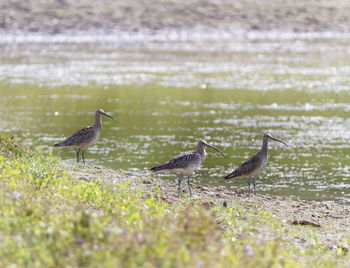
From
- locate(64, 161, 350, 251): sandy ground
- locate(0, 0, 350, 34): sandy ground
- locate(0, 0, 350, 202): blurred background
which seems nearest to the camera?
locate(64, 161, 350, 251): sandy ground

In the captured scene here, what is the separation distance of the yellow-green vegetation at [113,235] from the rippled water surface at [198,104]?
6.96 meters

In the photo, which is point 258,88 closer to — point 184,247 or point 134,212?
point 134,212

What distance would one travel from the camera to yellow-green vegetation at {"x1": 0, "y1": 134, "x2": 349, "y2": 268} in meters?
8.35

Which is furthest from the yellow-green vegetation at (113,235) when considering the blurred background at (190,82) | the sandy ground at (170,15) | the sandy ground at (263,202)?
the sandy ground at (170,15)

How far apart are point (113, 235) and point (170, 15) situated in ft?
246

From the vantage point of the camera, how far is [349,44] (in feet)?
239

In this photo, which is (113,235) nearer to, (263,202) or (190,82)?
(263,202)

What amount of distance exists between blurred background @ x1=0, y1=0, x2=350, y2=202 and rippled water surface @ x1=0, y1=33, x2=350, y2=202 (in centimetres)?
7

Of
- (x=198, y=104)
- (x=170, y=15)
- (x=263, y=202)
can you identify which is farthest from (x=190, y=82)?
(x=170, y=15)

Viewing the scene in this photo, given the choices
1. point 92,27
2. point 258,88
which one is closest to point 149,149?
point 258,88

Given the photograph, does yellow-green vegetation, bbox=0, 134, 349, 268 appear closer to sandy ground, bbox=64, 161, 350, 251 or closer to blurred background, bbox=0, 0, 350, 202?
sandy ground, bbox=64, 161, 350, 251

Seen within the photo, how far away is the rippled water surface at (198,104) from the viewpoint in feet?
74.2

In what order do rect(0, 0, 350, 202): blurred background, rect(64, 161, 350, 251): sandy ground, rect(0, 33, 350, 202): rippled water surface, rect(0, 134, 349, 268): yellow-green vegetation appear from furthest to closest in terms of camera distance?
rect(0, 0, 350, 202): blurred background, rect(0, 33, 350, 202): rippled water surface, rect(64, 161, 350, 251): sandy ground, rect(0, 134, 349, 268): yellow-green vegetation

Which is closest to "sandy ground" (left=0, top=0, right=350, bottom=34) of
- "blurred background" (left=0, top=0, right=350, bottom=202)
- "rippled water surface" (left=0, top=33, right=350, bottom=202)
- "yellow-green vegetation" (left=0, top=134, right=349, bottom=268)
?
"blurred background" (left=0, top=0, right=350, bottom=202)
